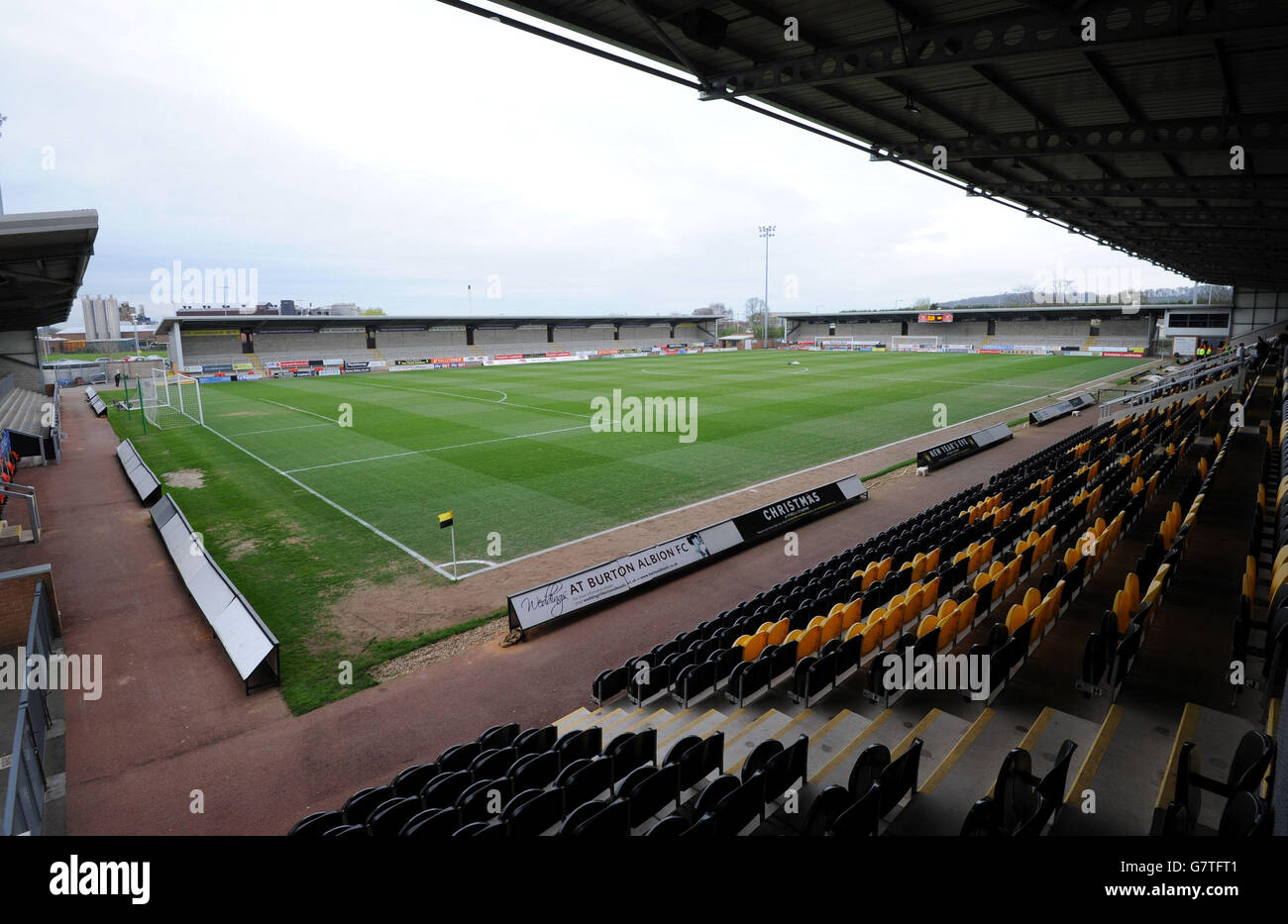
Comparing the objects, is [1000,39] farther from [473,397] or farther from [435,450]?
[473,397]

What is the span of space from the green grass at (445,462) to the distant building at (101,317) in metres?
91.0

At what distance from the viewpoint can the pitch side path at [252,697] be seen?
23.1 ft

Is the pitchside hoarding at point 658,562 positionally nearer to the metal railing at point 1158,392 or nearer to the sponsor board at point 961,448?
the sponsor board at point 961,448

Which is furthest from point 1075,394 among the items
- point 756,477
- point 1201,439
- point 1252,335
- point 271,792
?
point 271,792

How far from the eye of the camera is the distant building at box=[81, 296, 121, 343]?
11301cm

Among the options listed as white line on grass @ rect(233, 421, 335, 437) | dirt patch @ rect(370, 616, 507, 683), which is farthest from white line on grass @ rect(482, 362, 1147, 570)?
white line on grass @ rect(233, 421, 335, 437)

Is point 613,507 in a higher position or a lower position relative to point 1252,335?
lower

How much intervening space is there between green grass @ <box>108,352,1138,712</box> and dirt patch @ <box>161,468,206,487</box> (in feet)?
0.90

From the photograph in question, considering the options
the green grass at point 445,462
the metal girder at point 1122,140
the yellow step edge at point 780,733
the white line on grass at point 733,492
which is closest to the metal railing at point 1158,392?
the white line on grass at point 733,492

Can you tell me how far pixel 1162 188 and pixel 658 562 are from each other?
14.0 meters

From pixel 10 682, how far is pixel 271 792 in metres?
5.50

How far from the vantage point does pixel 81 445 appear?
2823 cm
